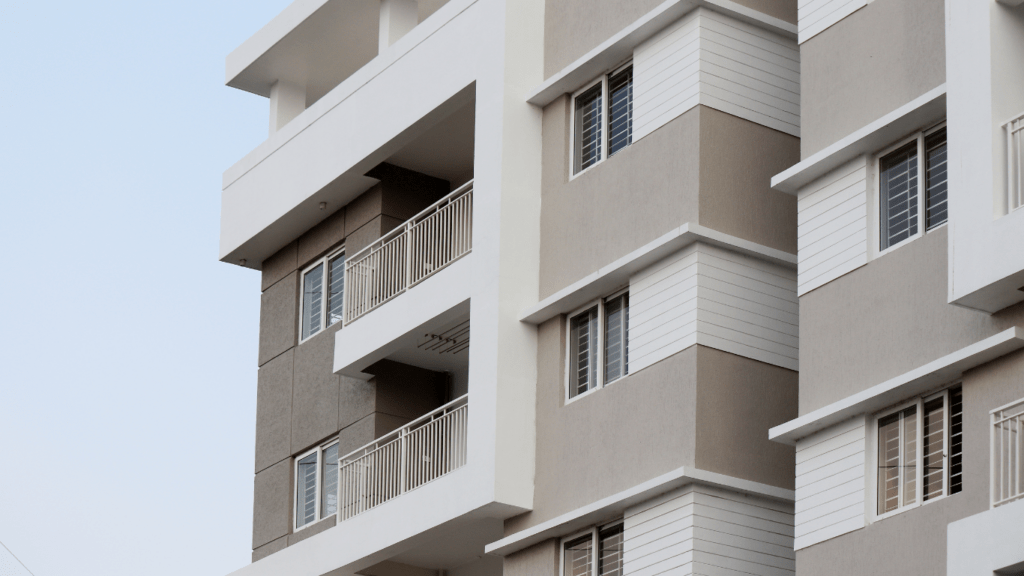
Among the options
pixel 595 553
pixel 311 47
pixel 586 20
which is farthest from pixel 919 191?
pixel 311 47

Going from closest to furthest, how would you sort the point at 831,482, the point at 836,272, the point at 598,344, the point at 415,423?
the point at 831,482, the point at 836,272, the point at 598,344, the point at 415,423

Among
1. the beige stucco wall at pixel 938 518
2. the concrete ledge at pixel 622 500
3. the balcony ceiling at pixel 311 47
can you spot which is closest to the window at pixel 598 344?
the concrete ledge at pixel 622 500

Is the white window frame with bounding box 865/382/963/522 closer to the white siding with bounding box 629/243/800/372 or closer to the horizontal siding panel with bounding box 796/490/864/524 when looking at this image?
the horizontal siding panel with bounding box 796/490/864/524

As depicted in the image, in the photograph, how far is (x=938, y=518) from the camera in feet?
63.0

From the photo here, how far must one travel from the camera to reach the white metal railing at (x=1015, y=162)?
61.3ft

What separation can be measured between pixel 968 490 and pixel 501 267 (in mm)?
9330

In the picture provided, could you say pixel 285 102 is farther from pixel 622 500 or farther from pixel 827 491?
pixel 827 491

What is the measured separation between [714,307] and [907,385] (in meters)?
4.56

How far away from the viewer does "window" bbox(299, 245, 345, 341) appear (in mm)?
31516

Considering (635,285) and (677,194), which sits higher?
(677,194)

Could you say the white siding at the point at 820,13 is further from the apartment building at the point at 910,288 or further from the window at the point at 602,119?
the window at the point at 602,119

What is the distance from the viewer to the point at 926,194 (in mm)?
20641

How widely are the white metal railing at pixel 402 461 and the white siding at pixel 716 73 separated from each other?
5348 millimetres

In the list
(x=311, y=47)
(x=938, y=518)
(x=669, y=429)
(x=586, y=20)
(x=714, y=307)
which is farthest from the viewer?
(x=311, y=47)
